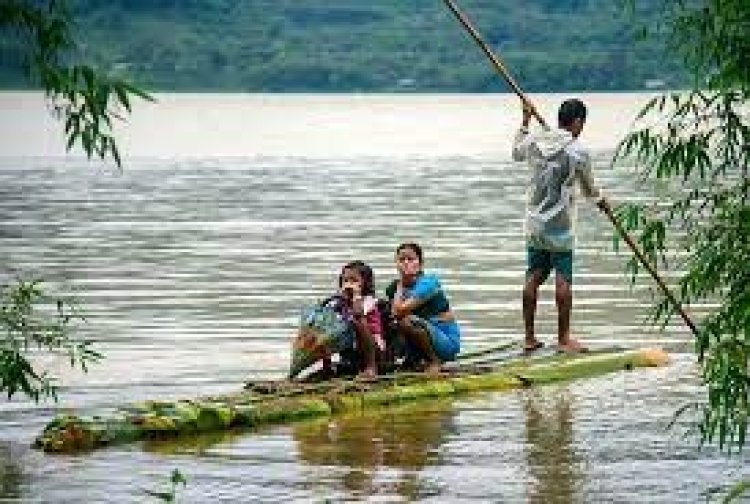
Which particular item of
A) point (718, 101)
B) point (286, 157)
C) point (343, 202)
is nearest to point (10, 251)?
point (343, 202)

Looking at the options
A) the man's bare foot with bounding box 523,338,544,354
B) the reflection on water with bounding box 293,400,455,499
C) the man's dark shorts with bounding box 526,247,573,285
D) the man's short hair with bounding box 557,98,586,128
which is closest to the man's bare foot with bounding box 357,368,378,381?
the reflection on water with bounding box 293,400,455,499

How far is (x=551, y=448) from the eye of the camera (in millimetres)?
12859

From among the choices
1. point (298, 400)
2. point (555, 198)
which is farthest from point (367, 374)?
point (555, 198)

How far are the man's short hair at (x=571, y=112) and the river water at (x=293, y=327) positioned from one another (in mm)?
1832

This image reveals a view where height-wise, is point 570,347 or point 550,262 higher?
point 550,262

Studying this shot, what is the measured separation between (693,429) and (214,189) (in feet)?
Result: 125

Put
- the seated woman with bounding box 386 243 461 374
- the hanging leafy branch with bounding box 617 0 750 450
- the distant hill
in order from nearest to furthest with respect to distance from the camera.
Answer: the hanging leafy branch with bounding box 617 0 750 450, the seated woman with bounding box 386 243 461 374, the distant hill

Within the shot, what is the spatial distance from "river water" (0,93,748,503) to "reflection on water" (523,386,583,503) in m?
0.02

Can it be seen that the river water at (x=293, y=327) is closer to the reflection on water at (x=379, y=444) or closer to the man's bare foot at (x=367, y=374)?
the reflection on water at (x=379, y=444)

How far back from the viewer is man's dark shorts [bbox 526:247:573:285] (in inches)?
655

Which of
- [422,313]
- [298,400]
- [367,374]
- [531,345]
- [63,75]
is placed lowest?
[298,400]

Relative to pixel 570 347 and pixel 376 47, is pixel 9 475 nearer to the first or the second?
pixel 570 347

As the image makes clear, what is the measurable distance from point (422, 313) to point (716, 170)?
4624 mm

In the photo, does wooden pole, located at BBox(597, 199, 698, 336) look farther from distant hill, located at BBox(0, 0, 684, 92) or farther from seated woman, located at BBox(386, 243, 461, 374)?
distant hill, located at BBox(0, 0, 684, 92)
